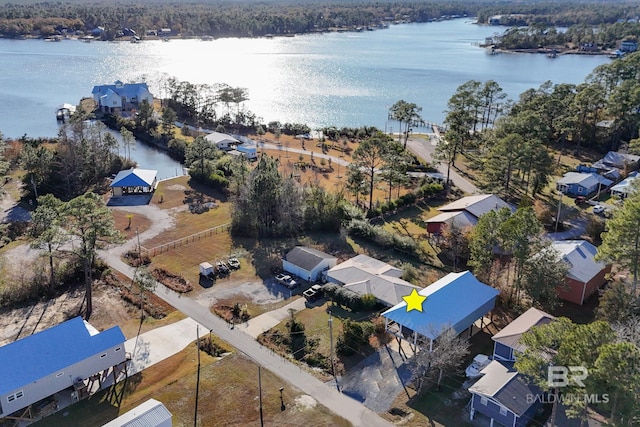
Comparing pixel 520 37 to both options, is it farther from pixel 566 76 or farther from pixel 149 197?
pixel 149 197

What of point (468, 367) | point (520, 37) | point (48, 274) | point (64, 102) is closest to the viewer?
point (468, 367)

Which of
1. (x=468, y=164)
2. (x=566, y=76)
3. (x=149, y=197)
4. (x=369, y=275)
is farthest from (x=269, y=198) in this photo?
(x=566, y=76)

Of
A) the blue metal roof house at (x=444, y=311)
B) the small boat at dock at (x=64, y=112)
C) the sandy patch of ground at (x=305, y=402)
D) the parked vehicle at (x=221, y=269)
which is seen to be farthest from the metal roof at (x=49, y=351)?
the small boat at dock at (x=64, y=112)

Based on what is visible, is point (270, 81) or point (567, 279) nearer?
point (567, 279)

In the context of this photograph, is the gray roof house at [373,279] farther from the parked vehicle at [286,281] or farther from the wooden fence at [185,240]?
the wooden fence at [185,240]

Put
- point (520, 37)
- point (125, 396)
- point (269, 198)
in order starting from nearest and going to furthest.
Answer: point (125, 396), point (269, 198), point (520, 37)

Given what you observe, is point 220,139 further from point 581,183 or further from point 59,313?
point 581,183

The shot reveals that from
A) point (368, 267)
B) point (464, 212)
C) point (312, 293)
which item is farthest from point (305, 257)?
point (464, 212)
